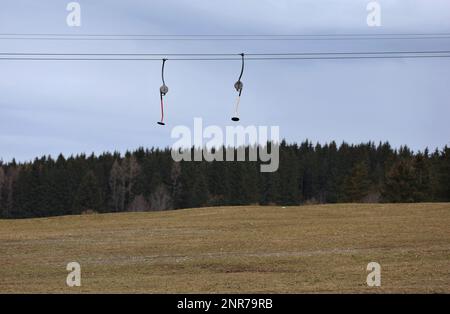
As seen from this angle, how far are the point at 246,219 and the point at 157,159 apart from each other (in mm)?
120197

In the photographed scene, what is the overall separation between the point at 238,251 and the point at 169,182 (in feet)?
440

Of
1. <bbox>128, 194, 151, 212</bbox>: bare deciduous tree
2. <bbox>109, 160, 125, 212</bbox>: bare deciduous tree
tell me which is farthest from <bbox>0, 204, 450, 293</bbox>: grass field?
<bbox>109, 160, 125, 212</bbox>: bare deciduous tree

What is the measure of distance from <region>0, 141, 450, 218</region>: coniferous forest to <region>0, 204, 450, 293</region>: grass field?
89.1 metres

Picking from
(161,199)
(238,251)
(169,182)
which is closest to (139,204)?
(161,199)

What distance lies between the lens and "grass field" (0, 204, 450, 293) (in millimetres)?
31000

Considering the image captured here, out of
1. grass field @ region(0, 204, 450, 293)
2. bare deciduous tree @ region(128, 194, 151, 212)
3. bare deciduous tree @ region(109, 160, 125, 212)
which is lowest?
grass field @ region(0, 204, 450, 293)

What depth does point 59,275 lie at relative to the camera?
3425cm

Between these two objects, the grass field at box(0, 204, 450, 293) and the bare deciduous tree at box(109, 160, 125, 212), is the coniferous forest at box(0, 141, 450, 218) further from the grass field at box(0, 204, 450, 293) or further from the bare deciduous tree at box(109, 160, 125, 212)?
the grass field at box(0, 204, 450, 293)

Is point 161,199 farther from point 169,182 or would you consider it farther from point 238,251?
point 238,251

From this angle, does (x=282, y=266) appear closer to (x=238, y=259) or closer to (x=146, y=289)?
(x=238, y=259)

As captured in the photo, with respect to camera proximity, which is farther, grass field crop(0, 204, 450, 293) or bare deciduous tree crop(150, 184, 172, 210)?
bare deciduous tree crop(150, 184, 172, 210)

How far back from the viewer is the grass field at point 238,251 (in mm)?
31000

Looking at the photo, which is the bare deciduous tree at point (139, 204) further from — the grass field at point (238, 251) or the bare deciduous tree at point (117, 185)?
the grass field at point (238, 251)
